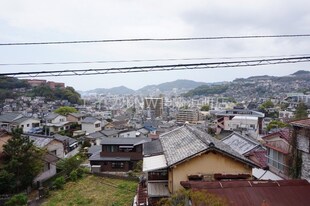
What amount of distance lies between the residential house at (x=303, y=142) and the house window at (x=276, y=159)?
2.26 meters

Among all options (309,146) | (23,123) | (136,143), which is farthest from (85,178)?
(23,123)

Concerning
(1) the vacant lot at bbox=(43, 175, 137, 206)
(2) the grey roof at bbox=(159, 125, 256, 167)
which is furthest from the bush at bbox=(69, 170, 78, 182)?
(2) the grey roof at bbox=(159, 125, 256, 167)

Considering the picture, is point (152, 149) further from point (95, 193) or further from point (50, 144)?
point (50, 144)

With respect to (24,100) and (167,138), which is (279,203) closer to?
(167,138)

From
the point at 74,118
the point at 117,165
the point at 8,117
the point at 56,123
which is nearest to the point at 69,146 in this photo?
the point at 117,165

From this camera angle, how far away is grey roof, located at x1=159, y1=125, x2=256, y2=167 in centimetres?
1405

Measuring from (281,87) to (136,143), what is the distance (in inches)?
7010

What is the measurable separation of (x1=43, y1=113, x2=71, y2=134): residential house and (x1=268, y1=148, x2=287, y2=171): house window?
140 feet

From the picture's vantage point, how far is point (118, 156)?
30078 millimetres

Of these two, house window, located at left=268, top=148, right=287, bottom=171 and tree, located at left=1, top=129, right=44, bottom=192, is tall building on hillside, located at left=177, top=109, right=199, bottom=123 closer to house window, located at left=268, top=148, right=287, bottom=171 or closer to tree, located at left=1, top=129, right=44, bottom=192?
house window, located at left=268, top=148, right=287, bottom=171

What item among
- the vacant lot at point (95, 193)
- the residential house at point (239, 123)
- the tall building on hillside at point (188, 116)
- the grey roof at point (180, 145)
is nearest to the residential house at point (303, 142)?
the grey roof at point (180, 145)

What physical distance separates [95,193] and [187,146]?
932 centimetres

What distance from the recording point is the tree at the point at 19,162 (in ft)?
68.4

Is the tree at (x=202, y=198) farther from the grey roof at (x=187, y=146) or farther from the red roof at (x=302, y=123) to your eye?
the red roof at (x=302, y=123)
